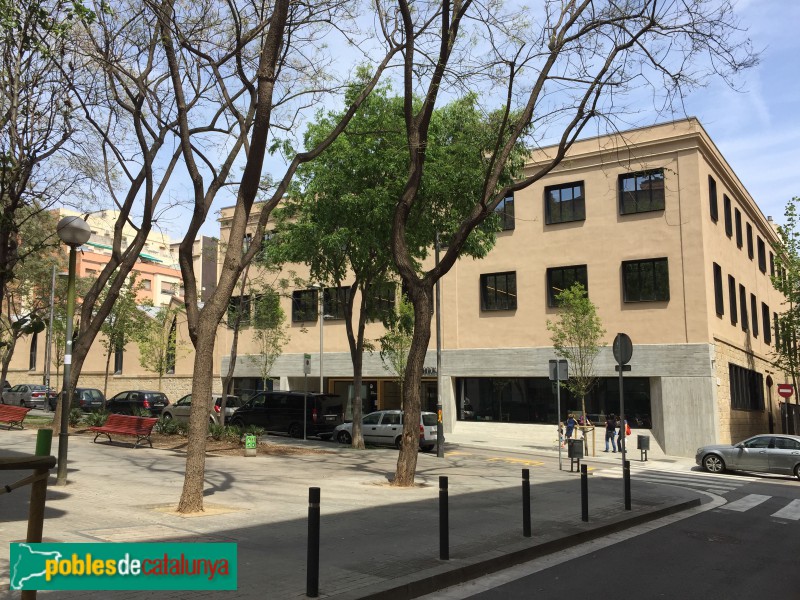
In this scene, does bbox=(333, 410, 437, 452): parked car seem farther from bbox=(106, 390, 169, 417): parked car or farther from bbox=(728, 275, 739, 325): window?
bbox=(728, 275, 739, 325): window

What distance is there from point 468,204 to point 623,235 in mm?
12236

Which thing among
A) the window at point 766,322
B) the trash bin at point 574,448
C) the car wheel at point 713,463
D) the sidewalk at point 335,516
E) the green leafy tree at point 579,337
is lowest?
the car wheel at point 713,463

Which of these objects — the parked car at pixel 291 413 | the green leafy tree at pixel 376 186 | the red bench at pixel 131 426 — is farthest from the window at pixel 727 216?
the red bench at pixel 131 426

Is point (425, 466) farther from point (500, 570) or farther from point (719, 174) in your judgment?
point (719, 174)

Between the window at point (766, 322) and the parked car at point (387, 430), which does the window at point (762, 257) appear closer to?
the window at point (766, 322)

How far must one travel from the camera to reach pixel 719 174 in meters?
30.4

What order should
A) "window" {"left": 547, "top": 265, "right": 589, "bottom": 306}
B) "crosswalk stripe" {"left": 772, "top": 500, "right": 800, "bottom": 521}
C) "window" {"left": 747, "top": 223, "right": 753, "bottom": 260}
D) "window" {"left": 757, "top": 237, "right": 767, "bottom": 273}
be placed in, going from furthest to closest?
"window" {"left": 757, "top": 237, "right": 767, "bottom": 273}, "window" {"left": 747, "top": 223, "right": 753, "bottom": 260}, "window" {"left": 547, "top": 265, "right": 589, "bottom": 306}, "crosswalk stripe" {"left": 772, "top": 500, "right": 800, "bottom": 521}

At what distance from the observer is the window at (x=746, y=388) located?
97.9 feet

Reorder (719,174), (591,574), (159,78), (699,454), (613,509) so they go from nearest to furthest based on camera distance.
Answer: (591,574), (613,509), (159,78), (699,454), (719,174)

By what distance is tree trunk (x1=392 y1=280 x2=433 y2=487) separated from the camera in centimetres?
1329

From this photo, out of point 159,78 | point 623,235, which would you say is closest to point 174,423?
point 159,78

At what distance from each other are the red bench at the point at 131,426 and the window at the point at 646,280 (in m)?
19.6

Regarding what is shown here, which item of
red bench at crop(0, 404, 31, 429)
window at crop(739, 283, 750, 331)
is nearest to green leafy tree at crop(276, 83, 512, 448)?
red bench at crop(0, 404, 31, 429)

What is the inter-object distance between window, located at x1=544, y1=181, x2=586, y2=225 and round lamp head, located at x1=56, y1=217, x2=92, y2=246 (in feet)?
75.2
